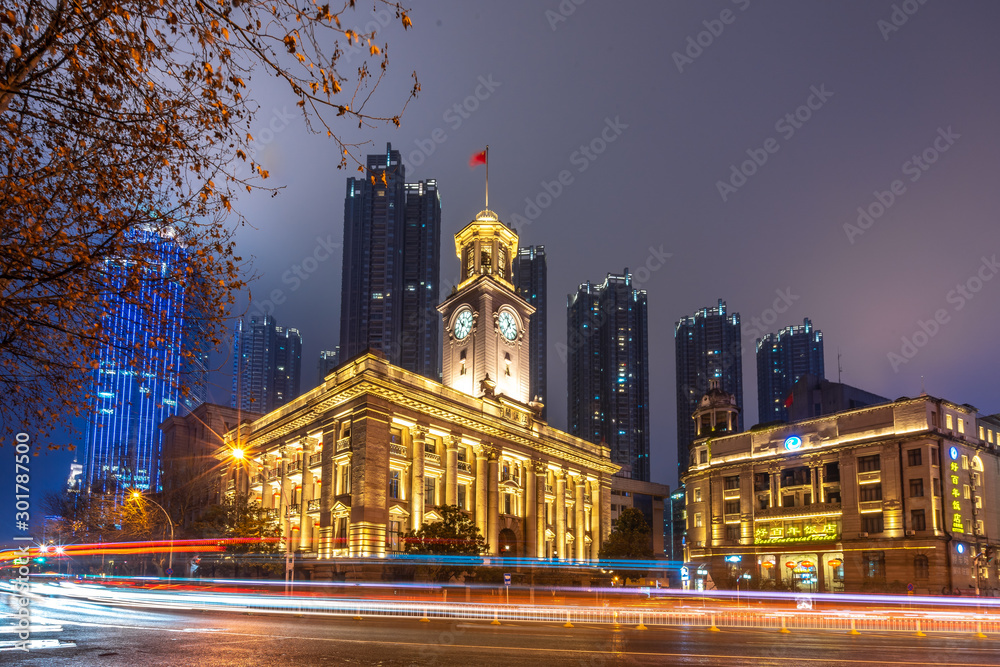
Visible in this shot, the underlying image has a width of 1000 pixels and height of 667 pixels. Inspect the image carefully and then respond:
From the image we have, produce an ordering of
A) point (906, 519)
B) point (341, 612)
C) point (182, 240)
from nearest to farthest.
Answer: point (182, 240)
point (341, 612)
point (906, 519)

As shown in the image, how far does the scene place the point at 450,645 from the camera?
1634 centimetres

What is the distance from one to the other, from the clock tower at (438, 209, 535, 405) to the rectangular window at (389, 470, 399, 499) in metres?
17.6

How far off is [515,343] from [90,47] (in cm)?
7238

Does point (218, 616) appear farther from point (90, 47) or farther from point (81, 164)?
point (90, 47)

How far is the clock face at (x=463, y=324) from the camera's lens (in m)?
80.1

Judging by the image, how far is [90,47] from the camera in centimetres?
956

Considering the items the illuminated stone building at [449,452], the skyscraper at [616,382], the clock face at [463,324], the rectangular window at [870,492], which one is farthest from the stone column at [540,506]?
the skyscraper at [616,382]

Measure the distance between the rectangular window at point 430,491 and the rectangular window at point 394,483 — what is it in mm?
3902

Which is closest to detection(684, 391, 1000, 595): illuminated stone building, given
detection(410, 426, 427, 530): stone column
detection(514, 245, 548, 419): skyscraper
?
detection(410, 426, 427, 530): stone column

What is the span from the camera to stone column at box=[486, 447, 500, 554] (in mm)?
66438

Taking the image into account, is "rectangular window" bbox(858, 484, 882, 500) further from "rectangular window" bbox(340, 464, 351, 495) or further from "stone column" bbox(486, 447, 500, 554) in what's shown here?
"rectangular window" bbox(340, 464, 351, 495)

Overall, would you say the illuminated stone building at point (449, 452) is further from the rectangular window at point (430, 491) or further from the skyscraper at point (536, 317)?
the skyscraper at point (536, 317)

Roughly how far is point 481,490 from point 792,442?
3523cm

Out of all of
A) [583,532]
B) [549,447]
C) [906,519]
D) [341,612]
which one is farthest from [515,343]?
[341,612]
